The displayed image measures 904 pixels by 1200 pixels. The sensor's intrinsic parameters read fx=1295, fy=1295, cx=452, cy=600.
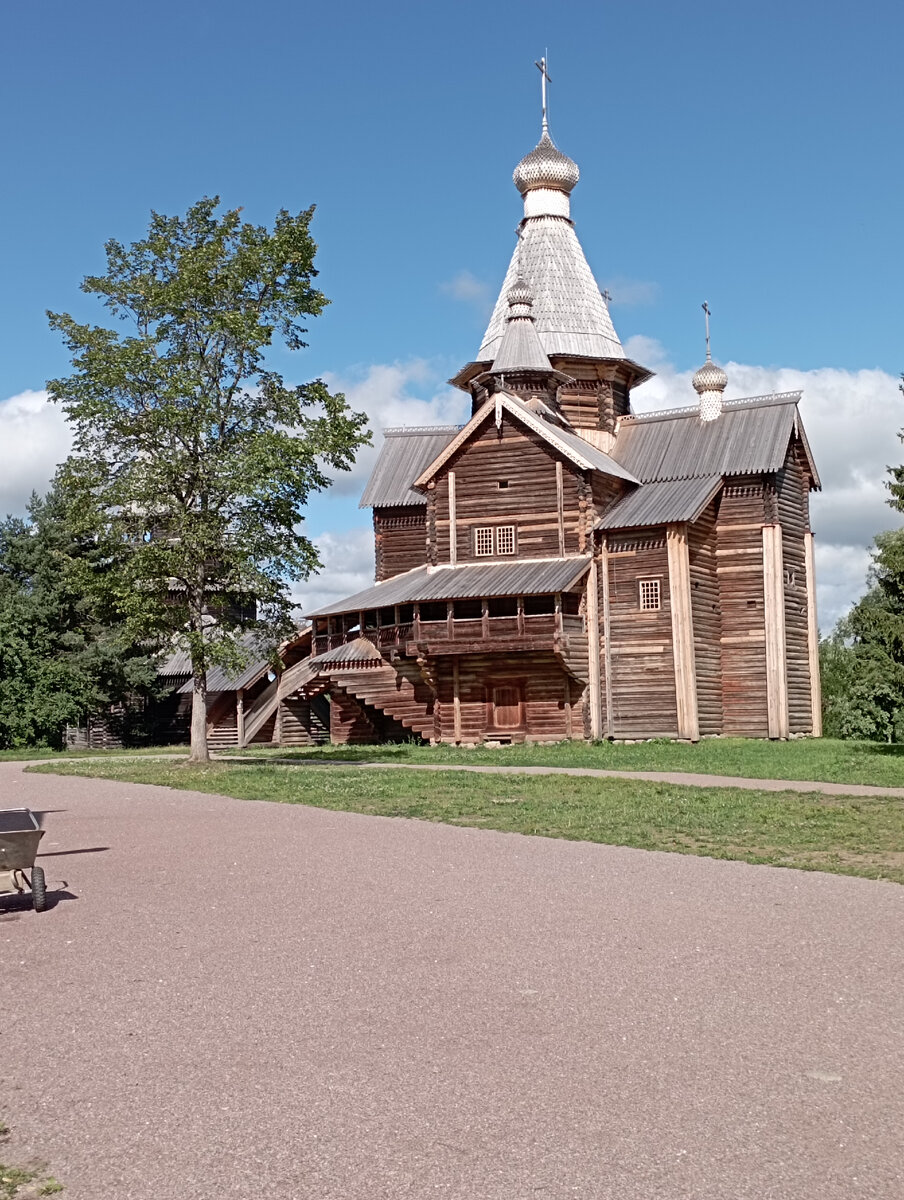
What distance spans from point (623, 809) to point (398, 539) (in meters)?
32.0

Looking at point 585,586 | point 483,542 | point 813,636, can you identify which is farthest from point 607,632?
point 813,636

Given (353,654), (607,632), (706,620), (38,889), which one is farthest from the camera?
(353,654)

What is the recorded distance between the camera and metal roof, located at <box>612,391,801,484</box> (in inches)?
1780

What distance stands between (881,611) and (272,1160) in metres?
28.0

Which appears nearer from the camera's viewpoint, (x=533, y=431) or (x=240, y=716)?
(x=533, y=431)

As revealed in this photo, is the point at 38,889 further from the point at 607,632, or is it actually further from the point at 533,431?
the point at 533,431

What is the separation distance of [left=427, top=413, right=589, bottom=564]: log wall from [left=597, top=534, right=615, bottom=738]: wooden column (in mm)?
927

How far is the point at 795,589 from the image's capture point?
4597cm

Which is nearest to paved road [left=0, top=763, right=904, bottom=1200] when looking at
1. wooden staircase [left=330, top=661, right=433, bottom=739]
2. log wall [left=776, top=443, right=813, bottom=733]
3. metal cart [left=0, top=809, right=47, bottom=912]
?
metal cart [left=0, top=809, right=47, bottom=912]

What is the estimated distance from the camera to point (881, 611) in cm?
3128

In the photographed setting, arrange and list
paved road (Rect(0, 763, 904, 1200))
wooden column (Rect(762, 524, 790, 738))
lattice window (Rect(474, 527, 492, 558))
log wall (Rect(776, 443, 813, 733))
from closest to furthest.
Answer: paved road (Rect(0, 763, 904, 1200)) < wooden column (Rect(762, 524, 790, 738)) < lattice window (Rect(474, 527, 492, 558)) < log wall (Rect(776, 443, 813, 733))

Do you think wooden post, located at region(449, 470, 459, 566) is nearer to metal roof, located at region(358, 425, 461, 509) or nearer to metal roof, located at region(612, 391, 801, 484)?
metal roof, located at region(358, 425, 461, 509)

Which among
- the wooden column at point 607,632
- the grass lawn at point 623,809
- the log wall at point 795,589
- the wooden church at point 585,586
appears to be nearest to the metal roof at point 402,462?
the wooden church at point 585,586

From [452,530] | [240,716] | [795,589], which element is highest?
[452,530]
